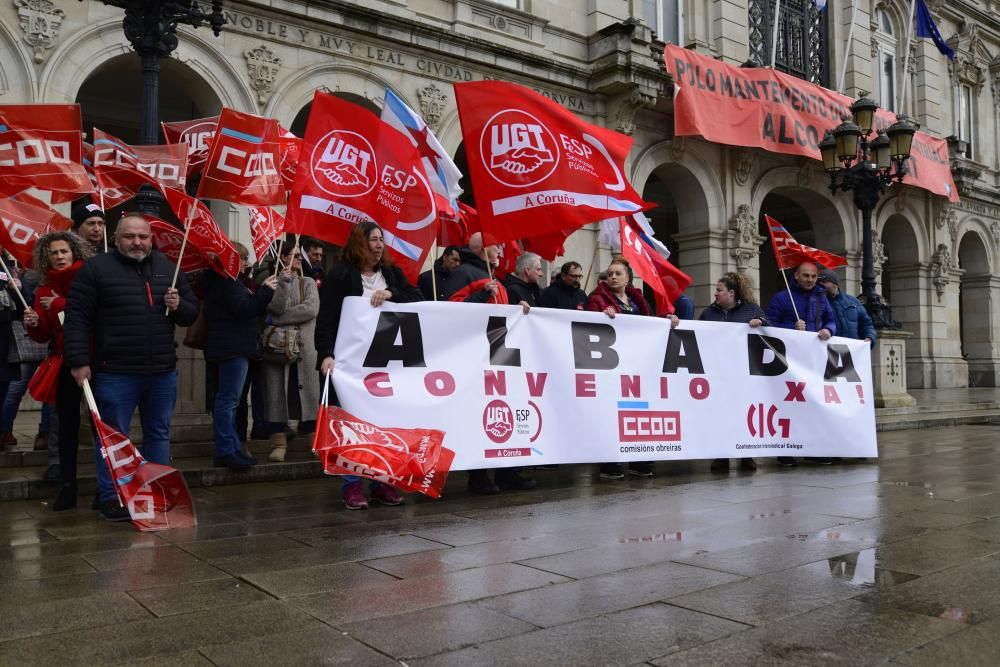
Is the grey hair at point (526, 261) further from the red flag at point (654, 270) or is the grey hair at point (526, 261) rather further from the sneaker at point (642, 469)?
the sneaker at point (642, 469)

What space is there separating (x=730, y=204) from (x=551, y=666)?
1786 centimetres

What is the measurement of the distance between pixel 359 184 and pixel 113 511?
2.91 meters

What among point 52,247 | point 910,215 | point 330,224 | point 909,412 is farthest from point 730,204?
point 52,247

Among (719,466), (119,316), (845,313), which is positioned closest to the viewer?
(119,316)

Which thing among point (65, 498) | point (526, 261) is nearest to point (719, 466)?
point (526, 261)

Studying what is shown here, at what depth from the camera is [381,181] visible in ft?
22.1

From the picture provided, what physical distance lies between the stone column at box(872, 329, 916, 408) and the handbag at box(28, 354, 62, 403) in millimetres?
13590

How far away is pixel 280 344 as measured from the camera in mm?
7711

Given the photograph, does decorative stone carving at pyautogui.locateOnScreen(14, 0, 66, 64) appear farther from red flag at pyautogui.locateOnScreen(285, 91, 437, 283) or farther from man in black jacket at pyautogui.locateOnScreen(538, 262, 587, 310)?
man in black jacket at pyautogui.locateOnScreen(538, 262, 587, 310)

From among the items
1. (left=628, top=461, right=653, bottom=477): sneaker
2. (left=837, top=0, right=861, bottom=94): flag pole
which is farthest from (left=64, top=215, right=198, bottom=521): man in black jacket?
(left=837, top=0, right=861, bottom=94): flag pole

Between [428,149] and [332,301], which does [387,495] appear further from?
[428,149]

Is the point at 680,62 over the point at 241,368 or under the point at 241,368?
over

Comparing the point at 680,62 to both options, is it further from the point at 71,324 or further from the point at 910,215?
the point at 71,324

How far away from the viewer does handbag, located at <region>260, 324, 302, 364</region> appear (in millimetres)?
7703
